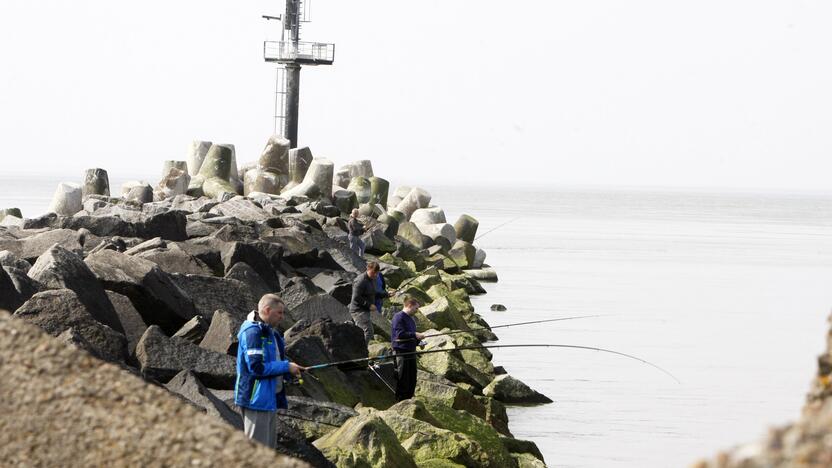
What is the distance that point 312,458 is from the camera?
750 centimetres

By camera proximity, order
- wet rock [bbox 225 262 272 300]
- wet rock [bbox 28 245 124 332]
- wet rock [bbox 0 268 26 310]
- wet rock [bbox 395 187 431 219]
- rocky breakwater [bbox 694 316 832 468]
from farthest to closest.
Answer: wet rock [bbox 395 187 431 219] → wet rock [bbox 225 262 272 300] → wet rock [bbox 28 245 124 332] → wet rock [bbox 0 268 26 310] → rocky breakwater [bbox 694 316 832 468]

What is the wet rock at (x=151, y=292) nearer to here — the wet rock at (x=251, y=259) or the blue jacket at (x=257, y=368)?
the wet rock at (x=251, y=259)

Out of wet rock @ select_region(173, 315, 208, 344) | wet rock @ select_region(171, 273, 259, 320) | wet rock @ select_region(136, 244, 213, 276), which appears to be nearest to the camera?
wet rock @ select_region(173, 315, 208, 344)

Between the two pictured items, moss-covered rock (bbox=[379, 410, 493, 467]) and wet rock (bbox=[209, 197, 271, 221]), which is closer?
moss-covered rock (bbox=[379, 410, 493, 467])

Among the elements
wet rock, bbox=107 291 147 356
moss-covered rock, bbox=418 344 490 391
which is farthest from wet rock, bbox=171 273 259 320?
moss-covered rock, bbox=418 344 490 391

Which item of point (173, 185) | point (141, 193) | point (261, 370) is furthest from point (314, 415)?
point (173, 185)

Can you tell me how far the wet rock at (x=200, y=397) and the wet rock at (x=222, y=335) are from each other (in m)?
1.47

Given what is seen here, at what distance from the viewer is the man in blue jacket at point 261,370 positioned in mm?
6844

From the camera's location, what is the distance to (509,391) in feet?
46.6

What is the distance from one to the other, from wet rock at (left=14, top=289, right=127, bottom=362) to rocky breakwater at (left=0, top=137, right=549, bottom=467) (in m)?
→ 0.01

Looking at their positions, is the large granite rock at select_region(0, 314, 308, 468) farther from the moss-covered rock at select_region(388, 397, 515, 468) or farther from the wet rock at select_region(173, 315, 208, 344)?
the wet rock at select_region(173, 315, 208, 344)

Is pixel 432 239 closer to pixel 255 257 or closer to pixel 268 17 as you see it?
pixel 268 17

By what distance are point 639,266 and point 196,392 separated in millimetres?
35100

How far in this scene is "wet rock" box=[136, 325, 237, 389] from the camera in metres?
8.98
